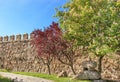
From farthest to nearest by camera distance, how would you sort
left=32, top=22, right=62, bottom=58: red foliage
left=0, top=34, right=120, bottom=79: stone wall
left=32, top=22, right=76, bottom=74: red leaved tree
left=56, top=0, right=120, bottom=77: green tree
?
left=0, top=34, right=120, bottom=79: stone wall < left=32, top=22, right=62, bottom=58: red foliage < left=32, top=22, right=76, bottom=74: red leaved tree < left=56, top=0, right=120, bottom=77: green tree

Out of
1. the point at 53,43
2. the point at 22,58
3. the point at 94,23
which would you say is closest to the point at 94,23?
the point at 94,23

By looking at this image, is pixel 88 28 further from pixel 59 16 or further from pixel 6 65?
pixel 6 65

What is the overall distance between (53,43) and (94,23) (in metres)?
5.06

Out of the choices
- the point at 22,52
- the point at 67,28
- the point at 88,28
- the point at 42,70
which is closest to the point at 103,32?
the point at 88,28

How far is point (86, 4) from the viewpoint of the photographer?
2161 cm

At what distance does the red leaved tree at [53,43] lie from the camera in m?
24.8

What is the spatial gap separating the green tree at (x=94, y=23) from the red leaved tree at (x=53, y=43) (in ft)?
6.44

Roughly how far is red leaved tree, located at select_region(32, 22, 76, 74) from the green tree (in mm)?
1963

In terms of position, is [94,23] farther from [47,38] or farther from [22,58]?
[22,58]

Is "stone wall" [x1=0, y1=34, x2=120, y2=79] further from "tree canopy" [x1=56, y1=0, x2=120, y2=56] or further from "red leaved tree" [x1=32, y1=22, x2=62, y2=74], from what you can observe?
"tree canopy" [x1=56, y1=0, x2=120, y2=56]

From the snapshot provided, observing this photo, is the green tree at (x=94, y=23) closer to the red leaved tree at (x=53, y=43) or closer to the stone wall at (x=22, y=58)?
the red leaved tree at (x=53, y=43)

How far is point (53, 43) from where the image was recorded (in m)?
25.1

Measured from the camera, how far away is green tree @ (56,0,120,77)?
66.0 ft

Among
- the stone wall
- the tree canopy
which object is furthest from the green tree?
the stone wall
